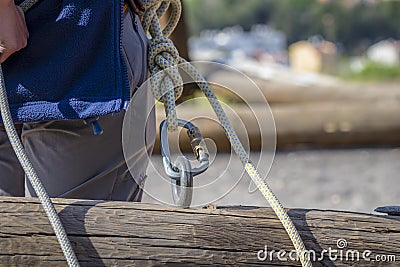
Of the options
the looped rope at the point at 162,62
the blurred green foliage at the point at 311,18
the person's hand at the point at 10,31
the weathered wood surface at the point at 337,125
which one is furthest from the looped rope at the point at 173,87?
the blurred green foliage at the point at 311,18

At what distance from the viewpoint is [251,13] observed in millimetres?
28016

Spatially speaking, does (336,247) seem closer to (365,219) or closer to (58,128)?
(365,219)

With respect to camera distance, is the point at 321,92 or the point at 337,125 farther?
the point at 321,92

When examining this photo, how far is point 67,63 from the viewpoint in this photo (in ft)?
3.67

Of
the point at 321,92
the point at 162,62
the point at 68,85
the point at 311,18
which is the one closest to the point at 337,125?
the point at 321,92

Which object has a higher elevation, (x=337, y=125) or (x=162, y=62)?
(x=337, y=125)

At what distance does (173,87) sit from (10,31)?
0.27 m

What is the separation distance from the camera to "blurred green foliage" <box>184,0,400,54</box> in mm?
17984

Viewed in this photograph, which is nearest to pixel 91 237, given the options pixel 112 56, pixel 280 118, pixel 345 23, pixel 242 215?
pixel 242 215

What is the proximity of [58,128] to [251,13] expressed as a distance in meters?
27.4

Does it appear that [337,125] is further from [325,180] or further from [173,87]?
[173,87]

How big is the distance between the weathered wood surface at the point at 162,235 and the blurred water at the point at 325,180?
150 cm

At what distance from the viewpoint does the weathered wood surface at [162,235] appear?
3.10 ft

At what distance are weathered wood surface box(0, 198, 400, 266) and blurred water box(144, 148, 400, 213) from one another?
150cm
